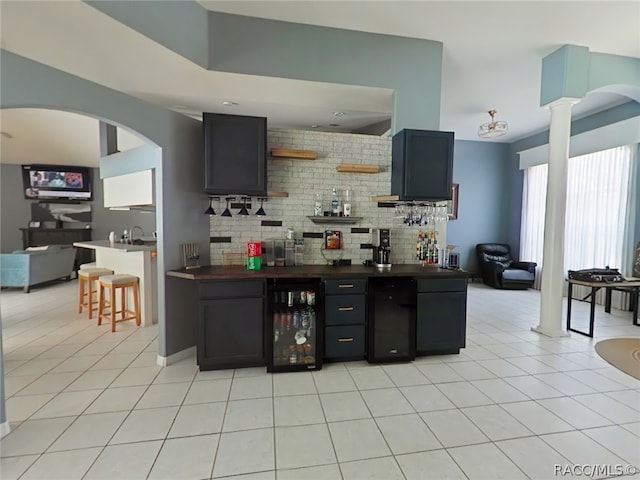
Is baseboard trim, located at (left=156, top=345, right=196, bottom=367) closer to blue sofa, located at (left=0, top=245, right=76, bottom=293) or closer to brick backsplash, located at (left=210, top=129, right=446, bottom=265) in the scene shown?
brick backsplash, located at (left=210, top=129, right=446, bottom=265)

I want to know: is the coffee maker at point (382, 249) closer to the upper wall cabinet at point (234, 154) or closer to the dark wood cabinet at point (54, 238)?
the upper wall cabinet at point (234, 154)

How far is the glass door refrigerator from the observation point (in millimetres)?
2855

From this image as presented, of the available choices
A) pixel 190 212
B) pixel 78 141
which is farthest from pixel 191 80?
pixel 78 141

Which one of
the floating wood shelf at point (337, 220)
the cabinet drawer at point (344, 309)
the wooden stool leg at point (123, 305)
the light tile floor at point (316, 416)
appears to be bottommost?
the light tile floor at point (316, 416)

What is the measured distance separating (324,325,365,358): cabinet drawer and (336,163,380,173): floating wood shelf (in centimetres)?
168

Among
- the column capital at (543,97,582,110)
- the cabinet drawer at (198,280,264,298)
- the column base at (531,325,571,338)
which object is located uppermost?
the column capital at (543,97,582,110)

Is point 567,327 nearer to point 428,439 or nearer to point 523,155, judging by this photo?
point 428,439

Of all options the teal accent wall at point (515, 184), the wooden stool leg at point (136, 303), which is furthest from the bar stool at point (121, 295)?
the teal accent wall at point (515, 184)

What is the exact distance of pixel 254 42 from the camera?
3354 mm

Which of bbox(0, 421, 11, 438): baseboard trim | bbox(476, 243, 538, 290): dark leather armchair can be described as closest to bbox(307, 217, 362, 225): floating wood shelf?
bbox(0, 421, 11, 438): baseboard trim

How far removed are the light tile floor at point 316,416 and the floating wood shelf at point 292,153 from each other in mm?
2160

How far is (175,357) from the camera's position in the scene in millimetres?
3080

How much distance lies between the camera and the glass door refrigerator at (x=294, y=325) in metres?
2.86

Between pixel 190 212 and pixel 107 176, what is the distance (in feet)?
9.71
